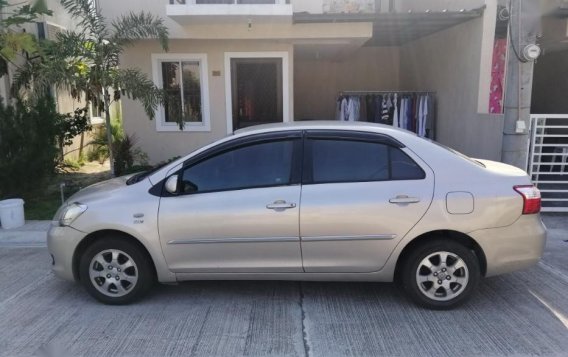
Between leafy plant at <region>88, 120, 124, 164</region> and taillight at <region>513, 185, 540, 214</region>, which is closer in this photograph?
taillight at <region>513, 185, 540, 214</region>

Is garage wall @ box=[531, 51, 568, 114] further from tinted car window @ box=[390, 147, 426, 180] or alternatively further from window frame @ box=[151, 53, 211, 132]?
tinted car window @ box=[390, 147, 426, 180]

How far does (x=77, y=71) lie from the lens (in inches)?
316

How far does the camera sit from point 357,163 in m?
4.02

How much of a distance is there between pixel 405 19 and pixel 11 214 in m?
7.83

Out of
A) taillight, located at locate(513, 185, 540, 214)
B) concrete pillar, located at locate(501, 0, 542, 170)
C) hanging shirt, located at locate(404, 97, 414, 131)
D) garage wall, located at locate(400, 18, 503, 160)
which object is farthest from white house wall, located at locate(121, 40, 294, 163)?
taillight, located at locate(513, 185, 540, 214)

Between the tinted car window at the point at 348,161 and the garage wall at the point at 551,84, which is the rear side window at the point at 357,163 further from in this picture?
the garage wall at the point at 551,84

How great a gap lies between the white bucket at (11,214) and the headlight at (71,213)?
325 cm

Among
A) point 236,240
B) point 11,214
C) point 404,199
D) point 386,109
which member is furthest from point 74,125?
point 404,199

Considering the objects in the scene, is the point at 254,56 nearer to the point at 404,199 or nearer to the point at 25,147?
the point at 25,147

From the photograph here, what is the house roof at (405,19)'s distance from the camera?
868cm

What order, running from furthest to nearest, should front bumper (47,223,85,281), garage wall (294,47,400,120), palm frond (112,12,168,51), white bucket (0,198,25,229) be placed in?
garage wall (294,47,400,120) < palm frond (112,12,168,51) < white bucket (0,198,25,229) < front bumper (47,223,85,281)

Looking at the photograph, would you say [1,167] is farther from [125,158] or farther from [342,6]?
[342,6]

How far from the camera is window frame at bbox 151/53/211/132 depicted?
9.98 m

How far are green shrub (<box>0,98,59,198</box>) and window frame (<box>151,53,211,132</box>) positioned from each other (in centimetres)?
254
